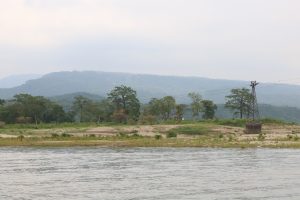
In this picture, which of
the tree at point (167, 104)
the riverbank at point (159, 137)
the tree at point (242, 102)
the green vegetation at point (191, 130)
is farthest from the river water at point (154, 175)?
the tree at point (242, 102)

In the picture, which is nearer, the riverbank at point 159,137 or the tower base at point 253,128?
the riverbank at point 159,137

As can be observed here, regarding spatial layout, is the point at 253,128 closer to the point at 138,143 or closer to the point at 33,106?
the point at 138,143

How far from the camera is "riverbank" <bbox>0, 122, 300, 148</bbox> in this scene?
64.4m

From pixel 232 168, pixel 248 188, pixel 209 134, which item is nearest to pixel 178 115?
pixel 209 134

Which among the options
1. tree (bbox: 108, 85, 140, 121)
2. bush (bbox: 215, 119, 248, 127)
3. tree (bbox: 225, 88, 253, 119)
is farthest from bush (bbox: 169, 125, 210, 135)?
tree (bbox: 225, 88, 253, 119)

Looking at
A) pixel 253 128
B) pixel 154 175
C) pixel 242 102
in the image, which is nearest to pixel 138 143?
pixel 253 128

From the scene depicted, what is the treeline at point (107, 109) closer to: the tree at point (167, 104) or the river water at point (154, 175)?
the tree at point (167, 104)

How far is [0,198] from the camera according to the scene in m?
26.7

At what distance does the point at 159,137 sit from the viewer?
248 ft

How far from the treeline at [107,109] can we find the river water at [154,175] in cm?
6943

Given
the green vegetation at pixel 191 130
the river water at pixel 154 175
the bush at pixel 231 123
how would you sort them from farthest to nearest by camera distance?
1. the bush at pixel 231 123
2. the green vegetation at pixel 191 130
3. the river water at pixel 154 175

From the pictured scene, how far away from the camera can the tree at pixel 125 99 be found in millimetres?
131875

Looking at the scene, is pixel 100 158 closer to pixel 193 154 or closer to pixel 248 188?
pixel 193 154

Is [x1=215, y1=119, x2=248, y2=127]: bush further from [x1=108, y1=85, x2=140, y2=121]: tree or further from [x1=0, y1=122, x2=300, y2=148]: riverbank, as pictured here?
[x1=108, y1=85, x2=140, y2=121]: tree
